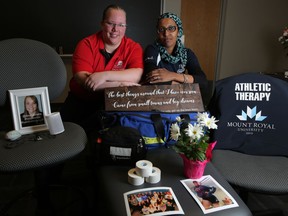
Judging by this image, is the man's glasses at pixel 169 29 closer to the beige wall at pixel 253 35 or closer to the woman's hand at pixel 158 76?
the woman's hand at pixel 158 76

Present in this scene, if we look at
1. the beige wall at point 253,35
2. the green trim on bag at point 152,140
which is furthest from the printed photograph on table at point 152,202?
the beige wall at point 253,35

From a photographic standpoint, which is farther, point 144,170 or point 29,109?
point 29,109

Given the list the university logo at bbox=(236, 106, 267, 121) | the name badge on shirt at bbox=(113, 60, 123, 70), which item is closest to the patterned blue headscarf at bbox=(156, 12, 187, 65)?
the name badge on shirt at bbox=(113, 60, 123, 70)

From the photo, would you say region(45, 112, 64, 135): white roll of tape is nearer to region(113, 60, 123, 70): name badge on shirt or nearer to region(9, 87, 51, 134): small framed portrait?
region(9, 87, 51, 134): small framed portrait

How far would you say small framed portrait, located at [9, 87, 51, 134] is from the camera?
4.08ft

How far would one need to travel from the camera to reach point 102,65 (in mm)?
1544

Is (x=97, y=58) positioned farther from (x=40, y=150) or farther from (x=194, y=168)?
(x=194, y=168)

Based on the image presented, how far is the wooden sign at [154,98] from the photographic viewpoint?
52.0 inches

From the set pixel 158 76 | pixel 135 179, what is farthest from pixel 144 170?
pixel 158 76

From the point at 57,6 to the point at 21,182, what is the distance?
2062mm

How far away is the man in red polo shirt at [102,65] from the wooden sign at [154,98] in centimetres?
10

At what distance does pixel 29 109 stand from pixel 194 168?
2.90ft

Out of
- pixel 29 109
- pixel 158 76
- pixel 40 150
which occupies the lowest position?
pixel 40 150

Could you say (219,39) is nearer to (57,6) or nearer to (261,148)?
(57,6)
